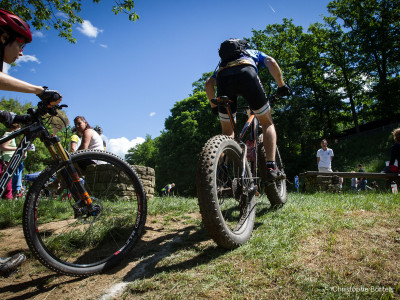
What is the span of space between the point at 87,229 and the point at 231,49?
2.79 meters

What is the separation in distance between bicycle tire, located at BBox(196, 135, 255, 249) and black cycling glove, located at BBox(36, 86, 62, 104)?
60.7 inches

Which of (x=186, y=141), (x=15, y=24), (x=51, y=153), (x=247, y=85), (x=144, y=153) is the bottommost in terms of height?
(x=51, y=153)

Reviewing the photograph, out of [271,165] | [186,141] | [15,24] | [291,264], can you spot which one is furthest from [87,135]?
[186,141]

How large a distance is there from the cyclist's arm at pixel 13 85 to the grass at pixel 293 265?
1.93 metres

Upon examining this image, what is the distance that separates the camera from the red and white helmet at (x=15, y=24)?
226 cm

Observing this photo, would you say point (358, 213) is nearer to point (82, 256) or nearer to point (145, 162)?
point (82, 256)

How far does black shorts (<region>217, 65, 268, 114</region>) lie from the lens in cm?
310

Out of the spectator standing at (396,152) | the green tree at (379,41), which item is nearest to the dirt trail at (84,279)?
the spectator standing at (396,152)

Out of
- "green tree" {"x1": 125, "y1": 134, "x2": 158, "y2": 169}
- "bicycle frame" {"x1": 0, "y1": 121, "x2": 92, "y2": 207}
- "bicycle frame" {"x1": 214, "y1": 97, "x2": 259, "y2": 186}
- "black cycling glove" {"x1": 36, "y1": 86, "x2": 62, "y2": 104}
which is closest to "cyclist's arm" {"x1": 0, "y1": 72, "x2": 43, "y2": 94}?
"black cycling glove" {"x1": 36, "y1": 86, "x2": 62, "y2": 104}

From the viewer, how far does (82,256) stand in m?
2.70

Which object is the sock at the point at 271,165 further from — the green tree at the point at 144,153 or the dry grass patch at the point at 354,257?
the green tree at the point at 144,153

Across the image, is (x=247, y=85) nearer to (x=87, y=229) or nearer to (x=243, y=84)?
(x=243, y=84)

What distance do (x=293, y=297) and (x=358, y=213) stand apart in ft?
7.49

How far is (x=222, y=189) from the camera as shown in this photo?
2797mm
